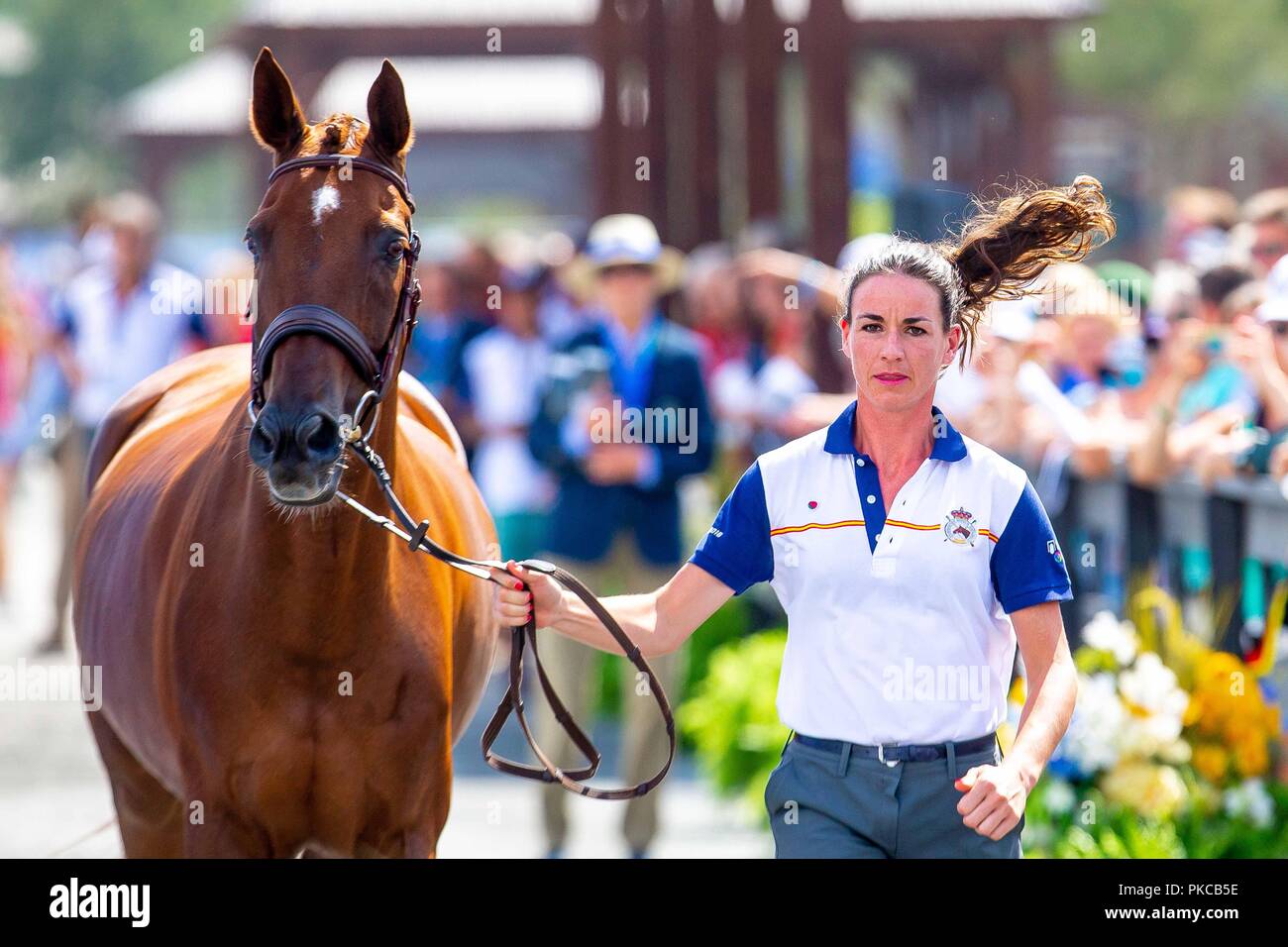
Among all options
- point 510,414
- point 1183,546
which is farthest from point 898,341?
point 510,414

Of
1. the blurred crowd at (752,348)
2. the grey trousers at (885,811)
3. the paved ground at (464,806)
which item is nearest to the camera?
the grey trousers at (885,811)

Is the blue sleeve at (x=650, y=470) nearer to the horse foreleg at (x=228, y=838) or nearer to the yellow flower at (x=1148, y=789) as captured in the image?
the yellow flower at (x=1148, y=789)

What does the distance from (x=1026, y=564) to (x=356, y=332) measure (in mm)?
1400

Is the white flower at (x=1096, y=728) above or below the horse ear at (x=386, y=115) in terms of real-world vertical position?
below

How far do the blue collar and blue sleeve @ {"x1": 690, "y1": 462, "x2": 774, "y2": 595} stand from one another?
165mm

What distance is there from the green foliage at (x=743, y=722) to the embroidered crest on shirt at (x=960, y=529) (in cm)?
399

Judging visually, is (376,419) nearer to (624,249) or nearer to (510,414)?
(624,249)

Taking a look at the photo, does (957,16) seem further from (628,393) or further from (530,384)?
(628,393)

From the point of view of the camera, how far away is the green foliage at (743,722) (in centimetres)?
797

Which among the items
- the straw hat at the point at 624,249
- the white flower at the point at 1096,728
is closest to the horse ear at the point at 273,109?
the white flower at the point at 1096,728

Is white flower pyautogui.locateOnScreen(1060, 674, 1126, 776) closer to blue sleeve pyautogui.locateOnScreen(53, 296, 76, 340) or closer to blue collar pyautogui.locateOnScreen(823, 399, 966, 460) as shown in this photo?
blue collar pyautogui.locateOnScreen(823, 399, 966, 460)

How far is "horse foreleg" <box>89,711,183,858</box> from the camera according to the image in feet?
17.9

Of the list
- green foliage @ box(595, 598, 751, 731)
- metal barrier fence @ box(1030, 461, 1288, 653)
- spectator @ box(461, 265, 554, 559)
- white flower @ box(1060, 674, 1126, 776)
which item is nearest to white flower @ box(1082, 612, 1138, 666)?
white flower @ box(1060, 674, 1126, 776)

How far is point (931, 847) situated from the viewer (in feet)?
12.5
